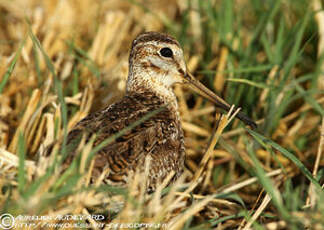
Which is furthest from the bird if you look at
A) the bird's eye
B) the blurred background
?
the blurred background

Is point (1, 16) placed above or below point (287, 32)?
above

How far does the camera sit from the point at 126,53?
477 cm

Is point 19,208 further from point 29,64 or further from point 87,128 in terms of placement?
point 29,64

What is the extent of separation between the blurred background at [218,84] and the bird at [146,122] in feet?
1.06

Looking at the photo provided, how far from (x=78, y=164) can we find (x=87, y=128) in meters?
0.39

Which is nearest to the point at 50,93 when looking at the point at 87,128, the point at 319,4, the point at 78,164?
the point at 87,128

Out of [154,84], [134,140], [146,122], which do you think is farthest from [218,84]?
[134,140]

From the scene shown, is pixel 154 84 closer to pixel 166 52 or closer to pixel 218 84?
→ pixel 166 52

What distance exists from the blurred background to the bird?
1.06 ft

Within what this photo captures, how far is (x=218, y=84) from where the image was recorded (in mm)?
4195

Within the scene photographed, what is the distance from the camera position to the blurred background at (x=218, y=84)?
A: 11.2ft

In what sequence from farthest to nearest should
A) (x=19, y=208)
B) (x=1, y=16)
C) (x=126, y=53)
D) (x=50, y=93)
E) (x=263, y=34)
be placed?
1. (x=1, y=16)
2. (x=126, y=53)
3. (x=263, y=34)
4. (x=50, y=93)
5. (x=19, y=208)

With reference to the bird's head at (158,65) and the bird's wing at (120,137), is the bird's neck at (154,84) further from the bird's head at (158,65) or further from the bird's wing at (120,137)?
the bird's wing at (120,137)

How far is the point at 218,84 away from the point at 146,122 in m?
1.44
